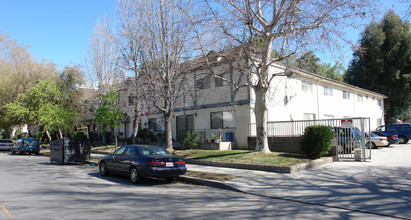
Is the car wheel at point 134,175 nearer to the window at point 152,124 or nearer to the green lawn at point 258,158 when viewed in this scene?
the green lawn at point 258,158

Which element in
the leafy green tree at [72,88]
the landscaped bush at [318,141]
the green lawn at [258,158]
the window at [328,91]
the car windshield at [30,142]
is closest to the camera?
the green lawn at [258,158]

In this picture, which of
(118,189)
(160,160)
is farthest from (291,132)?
(118,189)

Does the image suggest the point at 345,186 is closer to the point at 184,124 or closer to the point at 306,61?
the point at 306,61

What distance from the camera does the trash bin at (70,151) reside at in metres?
16.6

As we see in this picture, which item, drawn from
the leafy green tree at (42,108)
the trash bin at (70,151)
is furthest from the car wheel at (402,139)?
the leafy green tree at (42,108)

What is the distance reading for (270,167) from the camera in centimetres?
1188

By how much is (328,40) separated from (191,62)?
8.30 meters

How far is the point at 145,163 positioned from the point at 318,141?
8.20m

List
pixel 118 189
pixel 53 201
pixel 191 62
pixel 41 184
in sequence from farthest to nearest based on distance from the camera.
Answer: pixel 191 62 → pixel 41 184 → pixel 118 189 → pixel 53 201

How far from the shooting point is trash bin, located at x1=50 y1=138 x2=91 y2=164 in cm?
1659

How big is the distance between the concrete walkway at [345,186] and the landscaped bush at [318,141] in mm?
998

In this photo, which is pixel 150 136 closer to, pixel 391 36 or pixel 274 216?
pixel 274 216

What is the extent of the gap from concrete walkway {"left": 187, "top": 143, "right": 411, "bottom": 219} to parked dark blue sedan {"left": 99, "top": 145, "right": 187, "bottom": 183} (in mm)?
2066

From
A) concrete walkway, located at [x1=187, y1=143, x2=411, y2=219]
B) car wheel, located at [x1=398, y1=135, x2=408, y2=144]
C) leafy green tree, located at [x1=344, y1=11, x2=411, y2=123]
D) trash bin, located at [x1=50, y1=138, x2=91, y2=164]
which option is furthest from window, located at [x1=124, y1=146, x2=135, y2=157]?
leafy green tree, located at [x1=344, y1=11, x2=411, y2=123]
